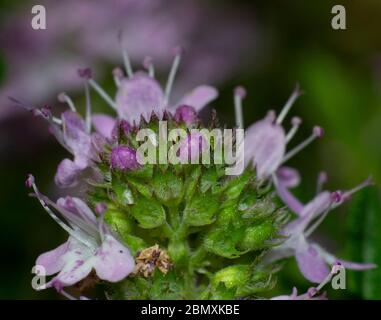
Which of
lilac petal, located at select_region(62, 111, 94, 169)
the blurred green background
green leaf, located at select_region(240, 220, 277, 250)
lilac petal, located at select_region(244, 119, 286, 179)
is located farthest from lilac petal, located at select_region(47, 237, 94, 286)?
the blurred green background

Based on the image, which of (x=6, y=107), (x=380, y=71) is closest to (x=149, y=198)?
(x=6, y=107)

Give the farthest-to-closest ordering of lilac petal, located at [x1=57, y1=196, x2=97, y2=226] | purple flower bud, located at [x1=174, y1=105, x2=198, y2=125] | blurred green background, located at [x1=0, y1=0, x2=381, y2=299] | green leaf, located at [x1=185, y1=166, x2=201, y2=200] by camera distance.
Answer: blurred green background, located at [x1=0, y1=0, x2=381, y2=299]
purple flower bud, located at [x1=174, y1=105, x2=198, y2=125]
green leaf, located at [x1=185, y1=166, x2=201, y2=200]
lilac petal, located at [x1=57, y1=196, x2=97, y2=226]

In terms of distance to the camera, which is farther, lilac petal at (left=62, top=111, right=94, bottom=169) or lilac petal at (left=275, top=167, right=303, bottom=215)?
lilac petal at (left=275, top=167, right=303, bottom=215)

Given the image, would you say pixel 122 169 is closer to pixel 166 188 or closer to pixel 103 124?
pixel 166 188

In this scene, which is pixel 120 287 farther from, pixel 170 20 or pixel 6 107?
pixel 170 20

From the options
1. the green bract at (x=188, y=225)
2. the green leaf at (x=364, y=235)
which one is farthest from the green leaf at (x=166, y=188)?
the green leaf at (x=364, y=235)

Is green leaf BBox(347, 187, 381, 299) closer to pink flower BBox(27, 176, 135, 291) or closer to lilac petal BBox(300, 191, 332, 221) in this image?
lilac petal BBox(300, 191, 332, 221)
